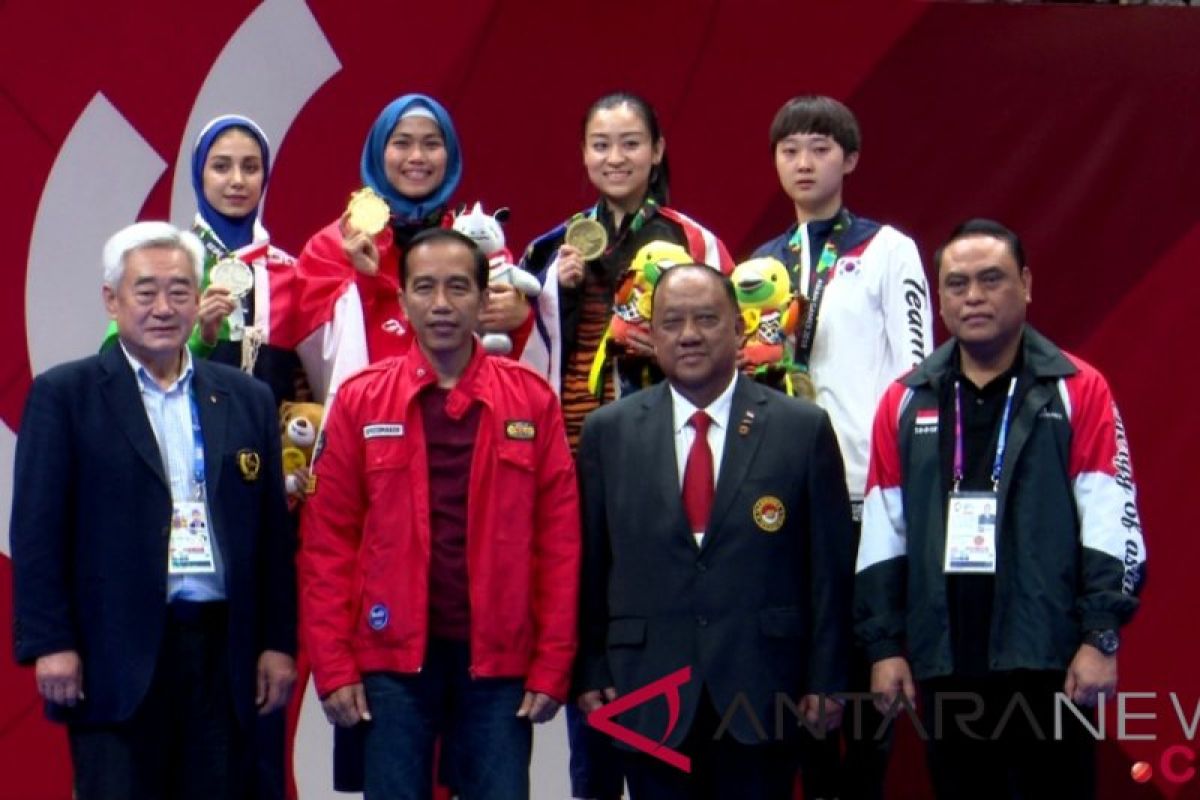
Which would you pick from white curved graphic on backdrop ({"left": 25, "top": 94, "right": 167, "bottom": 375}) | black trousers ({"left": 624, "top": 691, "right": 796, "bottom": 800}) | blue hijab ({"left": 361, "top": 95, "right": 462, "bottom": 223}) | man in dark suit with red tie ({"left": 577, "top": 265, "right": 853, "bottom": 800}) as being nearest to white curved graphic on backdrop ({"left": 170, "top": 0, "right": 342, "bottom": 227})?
white curved graphic on backdrop ({"left": 25, "top": 94, "right": 167, "bottom": 375})

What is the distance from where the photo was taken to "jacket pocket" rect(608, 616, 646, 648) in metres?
4.62

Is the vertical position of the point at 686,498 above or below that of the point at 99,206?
below

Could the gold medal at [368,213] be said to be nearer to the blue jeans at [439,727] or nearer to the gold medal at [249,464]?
the gold medal at [249,464]

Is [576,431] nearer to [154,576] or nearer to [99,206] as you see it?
[154,576]

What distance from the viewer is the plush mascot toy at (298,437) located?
16.9ft

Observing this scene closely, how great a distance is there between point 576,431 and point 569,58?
146 centimetres

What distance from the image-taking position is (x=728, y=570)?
181 inches

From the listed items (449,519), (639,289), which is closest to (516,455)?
(449,519)

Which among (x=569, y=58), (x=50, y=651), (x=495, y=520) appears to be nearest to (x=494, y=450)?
(x=495, y=520)

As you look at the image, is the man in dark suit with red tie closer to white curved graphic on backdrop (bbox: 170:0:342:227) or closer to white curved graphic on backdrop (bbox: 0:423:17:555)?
white curved graphic on backdrop (bbox: 170:0:342:227)

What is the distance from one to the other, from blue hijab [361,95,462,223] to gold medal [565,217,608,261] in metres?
0.32

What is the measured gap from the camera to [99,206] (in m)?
6.21

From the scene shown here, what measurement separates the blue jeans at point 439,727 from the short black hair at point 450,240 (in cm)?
82

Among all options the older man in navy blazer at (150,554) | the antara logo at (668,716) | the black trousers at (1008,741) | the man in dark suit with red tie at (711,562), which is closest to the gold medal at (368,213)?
the older man in navy blazer at (150,554)
